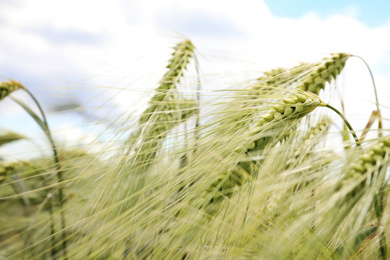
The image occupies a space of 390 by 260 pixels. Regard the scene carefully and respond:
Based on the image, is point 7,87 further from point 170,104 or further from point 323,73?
point 323,73

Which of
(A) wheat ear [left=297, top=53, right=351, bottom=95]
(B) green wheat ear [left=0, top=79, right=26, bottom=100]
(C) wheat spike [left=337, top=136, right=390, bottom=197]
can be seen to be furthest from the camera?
(B) green wheat ear [left=0, top=79, right=26, bottom=100]

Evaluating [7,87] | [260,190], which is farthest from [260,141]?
[7,87]

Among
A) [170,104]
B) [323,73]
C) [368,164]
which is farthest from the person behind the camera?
[170,104]

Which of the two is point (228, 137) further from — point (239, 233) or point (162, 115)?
point (162, 115)

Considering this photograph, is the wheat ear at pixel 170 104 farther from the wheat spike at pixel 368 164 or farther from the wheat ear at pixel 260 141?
the wheat spike at pixel 368 164

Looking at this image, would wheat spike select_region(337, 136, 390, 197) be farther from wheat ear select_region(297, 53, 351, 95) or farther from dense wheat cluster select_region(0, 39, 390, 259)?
wheat ear select_region(297, 53, 351, 95)

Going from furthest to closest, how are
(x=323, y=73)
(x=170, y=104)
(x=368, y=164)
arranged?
1. (x=170, y=104)
2. (x=323, y=73)
3. (x=368, y=164)

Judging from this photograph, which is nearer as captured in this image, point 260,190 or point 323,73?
point 260,190

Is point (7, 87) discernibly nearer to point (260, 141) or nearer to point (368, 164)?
point (260, 141)

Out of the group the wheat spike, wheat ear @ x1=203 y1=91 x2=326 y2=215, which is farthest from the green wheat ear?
the wheat spike

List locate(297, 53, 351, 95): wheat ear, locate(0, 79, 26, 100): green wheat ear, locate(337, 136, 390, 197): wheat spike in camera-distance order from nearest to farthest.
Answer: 1. locate(337, 136, 390, 197): wheat spike
2. locate(297, 53, 351, 95): wheat ear
3. locate(0, 79, 26, 100): green wheat ear

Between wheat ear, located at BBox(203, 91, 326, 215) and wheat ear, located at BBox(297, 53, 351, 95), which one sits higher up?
wheat ear, located at BBox(297, 53, 351, 95)

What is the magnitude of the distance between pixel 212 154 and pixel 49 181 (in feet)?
1.42

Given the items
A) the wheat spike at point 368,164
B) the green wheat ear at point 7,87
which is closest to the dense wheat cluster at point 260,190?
the wheat spike at point 368,164
